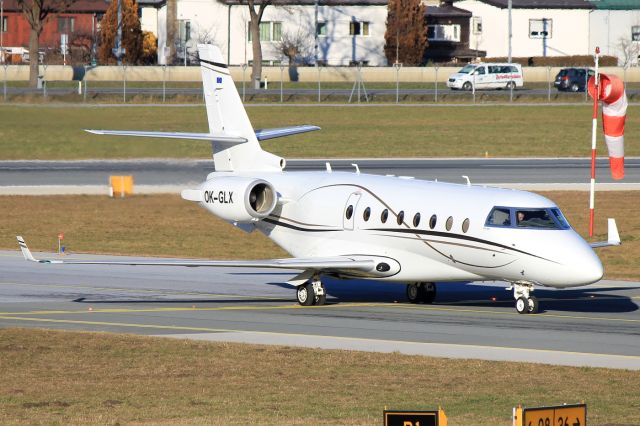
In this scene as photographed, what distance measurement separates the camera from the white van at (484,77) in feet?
327

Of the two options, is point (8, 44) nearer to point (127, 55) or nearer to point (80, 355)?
point (127, 55)

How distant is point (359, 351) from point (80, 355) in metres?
4.95

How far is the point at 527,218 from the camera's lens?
90.5 feet

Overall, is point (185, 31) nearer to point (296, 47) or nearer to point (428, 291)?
point (296, 47)

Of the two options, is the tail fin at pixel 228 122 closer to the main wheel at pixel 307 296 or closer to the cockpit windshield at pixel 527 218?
the main wheel at pixel 307 296

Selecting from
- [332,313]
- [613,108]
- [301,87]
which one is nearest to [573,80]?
[301,87]

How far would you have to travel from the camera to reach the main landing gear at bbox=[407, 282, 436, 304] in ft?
102

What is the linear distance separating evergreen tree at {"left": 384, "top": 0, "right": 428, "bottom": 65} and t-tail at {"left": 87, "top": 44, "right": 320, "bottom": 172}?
84.9 m

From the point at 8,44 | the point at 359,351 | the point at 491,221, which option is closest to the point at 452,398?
the point at 359,351

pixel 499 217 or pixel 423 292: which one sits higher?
pixel 499 217

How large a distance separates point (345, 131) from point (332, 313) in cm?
4814

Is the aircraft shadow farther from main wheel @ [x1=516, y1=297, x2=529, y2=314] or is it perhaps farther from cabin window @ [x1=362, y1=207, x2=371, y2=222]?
cabin window @ [x1=362, y1=207, x2=371, y2=222]

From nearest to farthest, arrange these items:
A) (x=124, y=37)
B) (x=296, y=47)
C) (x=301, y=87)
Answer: (x=301, y=87) < (x=124, y=37) < (x=296, y=47)

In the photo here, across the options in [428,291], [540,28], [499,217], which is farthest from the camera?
[540,28]
